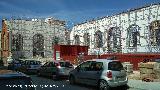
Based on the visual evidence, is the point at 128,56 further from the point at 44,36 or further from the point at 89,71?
the point at 44,36

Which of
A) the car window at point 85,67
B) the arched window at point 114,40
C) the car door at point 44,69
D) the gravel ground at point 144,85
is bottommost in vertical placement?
the gravel ground at point 144,85

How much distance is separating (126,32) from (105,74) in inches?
855

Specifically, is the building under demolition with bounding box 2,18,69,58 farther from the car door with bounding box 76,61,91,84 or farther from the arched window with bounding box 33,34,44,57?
Answer: the car door with bounding box 76,61,91,84

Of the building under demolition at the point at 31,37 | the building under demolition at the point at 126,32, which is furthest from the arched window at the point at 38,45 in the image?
the building under demolition at the point at 126,32

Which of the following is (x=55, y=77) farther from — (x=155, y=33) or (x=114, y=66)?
(x=155, y=33)

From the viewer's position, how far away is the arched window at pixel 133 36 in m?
36.3

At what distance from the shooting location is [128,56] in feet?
96.4

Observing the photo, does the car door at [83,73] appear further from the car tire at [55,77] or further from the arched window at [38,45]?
the arched window at [38,45]

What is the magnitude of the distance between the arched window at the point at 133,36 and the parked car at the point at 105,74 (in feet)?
61.1

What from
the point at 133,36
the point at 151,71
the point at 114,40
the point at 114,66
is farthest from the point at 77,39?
the point at 114,66

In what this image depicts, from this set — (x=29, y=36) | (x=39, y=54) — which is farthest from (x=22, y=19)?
(x=39, y=54)

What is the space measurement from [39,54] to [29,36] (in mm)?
4246

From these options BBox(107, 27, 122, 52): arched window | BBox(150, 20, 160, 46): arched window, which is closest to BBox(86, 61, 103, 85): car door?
BBox(150, 20, 160, 46): arched window

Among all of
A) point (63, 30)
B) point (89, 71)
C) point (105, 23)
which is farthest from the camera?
point (63, 30)
